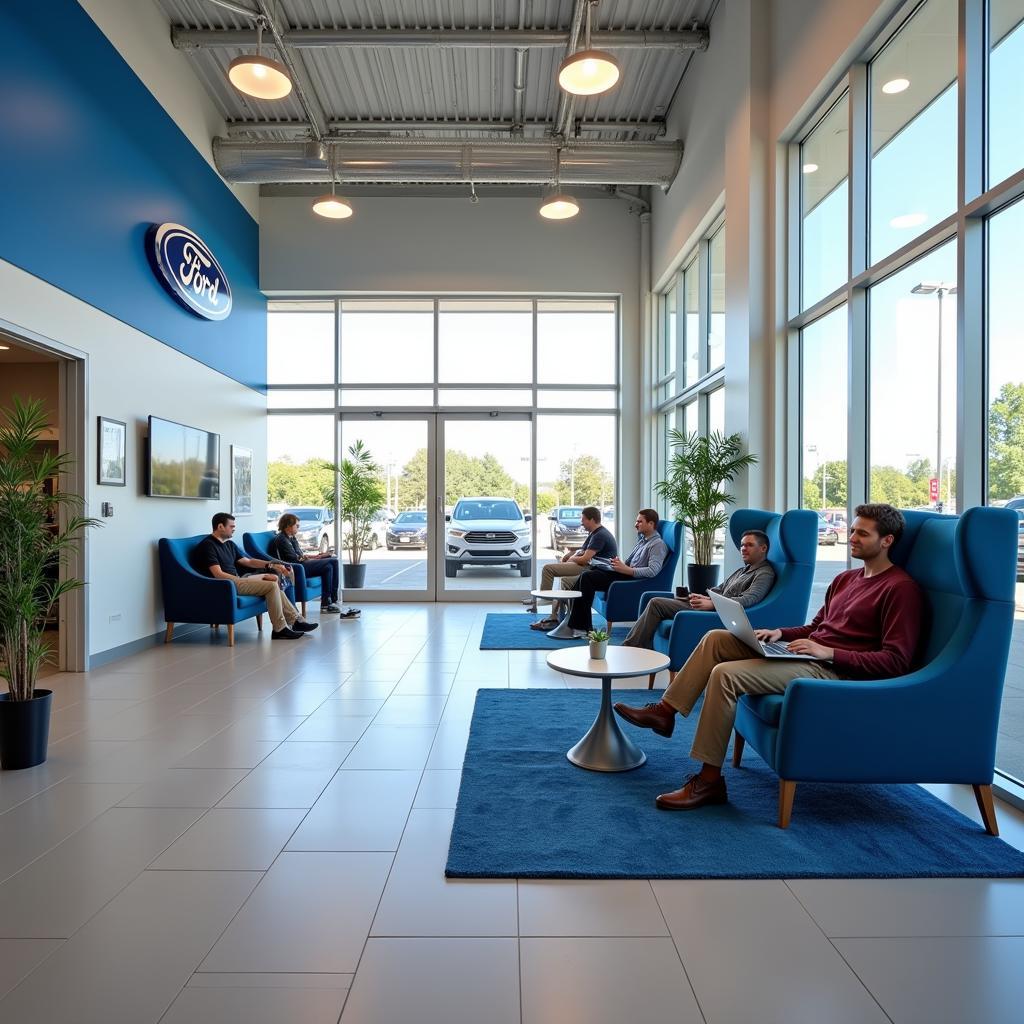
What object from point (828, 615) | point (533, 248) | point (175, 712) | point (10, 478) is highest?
point (533, 248)

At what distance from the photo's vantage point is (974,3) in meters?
3.20

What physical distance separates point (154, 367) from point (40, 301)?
1610mm

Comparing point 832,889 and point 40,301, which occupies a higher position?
point 40,301

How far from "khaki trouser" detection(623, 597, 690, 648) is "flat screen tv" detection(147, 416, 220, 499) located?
14.1 ft

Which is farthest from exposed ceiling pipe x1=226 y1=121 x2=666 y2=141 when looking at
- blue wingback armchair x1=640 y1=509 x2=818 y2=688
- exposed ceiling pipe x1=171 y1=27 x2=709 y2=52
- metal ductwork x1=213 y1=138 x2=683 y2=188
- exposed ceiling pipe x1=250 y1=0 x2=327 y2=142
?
blue wingback armchair x1=640 y1=509 x2=818 y2=688

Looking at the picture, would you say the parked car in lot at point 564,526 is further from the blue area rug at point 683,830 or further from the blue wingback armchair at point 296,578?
the blue area rug at point 683,830

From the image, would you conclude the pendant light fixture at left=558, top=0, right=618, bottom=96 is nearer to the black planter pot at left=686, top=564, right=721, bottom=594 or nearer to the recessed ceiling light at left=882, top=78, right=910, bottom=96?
the recessed ceiling light at left=882, top=78, right=910, bottom=96

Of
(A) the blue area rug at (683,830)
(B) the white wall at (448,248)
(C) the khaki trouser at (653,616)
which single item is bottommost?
(A) the blue area rug at (683,830)

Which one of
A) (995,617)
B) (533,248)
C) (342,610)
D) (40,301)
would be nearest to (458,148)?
(533,248)

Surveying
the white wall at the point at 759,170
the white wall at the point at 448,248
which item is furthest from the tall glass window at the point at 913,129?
the white wall at the point at 448,248

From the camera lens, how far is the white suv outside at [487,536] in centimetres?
927

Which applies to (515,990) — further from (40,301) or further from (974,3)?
(40,301)

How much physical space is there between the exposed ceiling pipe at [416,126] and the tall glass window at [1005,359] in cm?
582

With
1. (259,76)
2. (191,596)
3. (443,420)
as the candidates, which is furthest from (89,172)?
(443,420)
